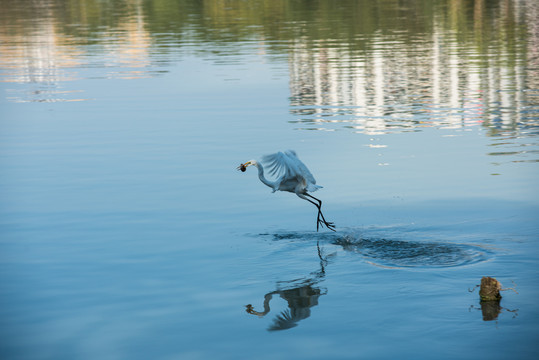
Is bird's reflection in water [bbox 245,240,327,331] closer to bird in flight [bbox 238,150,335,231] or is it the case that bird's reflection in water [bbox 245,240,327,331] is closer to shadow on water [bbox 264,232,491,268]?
shadow on water [bbox 264,232,491,268]

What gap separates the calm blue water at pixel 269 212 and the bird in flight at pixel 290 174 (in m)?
0.66

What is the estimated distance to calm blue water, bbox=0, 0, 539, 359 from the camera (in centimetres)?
951

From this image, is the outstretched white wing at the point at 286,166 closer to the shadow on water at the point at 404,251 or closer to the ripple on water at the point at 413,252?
the shadow on water at the point at 404,251

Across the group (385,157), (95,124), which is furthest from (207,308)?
(95,124)

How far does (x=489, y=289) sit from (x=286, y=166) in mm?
4052

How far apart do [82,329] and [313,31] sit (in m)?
41.6

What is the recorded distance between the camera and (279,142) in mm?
19844

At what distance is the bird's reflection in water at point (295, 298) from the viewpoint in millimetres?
9844

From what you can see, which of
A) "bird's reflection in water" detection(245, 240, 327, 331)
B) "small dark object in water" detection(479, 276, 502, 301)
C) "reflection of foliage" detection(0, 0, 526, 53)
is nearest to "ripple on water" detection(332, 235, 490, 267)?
"bird's reflection in water" detection(245, 240, 327, 331)

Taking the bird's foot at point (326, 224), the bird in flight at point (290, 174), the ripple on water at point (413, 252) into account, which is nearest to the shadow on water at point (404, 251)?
the ripple on water at point (413, 252)

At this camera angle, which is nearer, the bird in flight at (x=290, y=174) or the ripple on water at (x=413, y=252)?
the ripple on water at (x=413, y=252)

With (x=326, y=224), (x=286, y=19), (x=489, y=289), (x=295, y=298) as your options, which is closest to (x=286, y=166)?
(x=326, y=224)

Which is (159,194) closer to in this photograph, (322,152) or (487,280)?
(322,152)

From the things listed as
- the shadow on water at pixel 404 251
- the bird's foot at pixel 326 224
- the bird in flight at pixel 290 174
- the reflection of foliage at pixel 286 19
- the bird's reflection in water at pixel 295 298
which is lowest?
the bird's reflection in water at pixel 295 298
